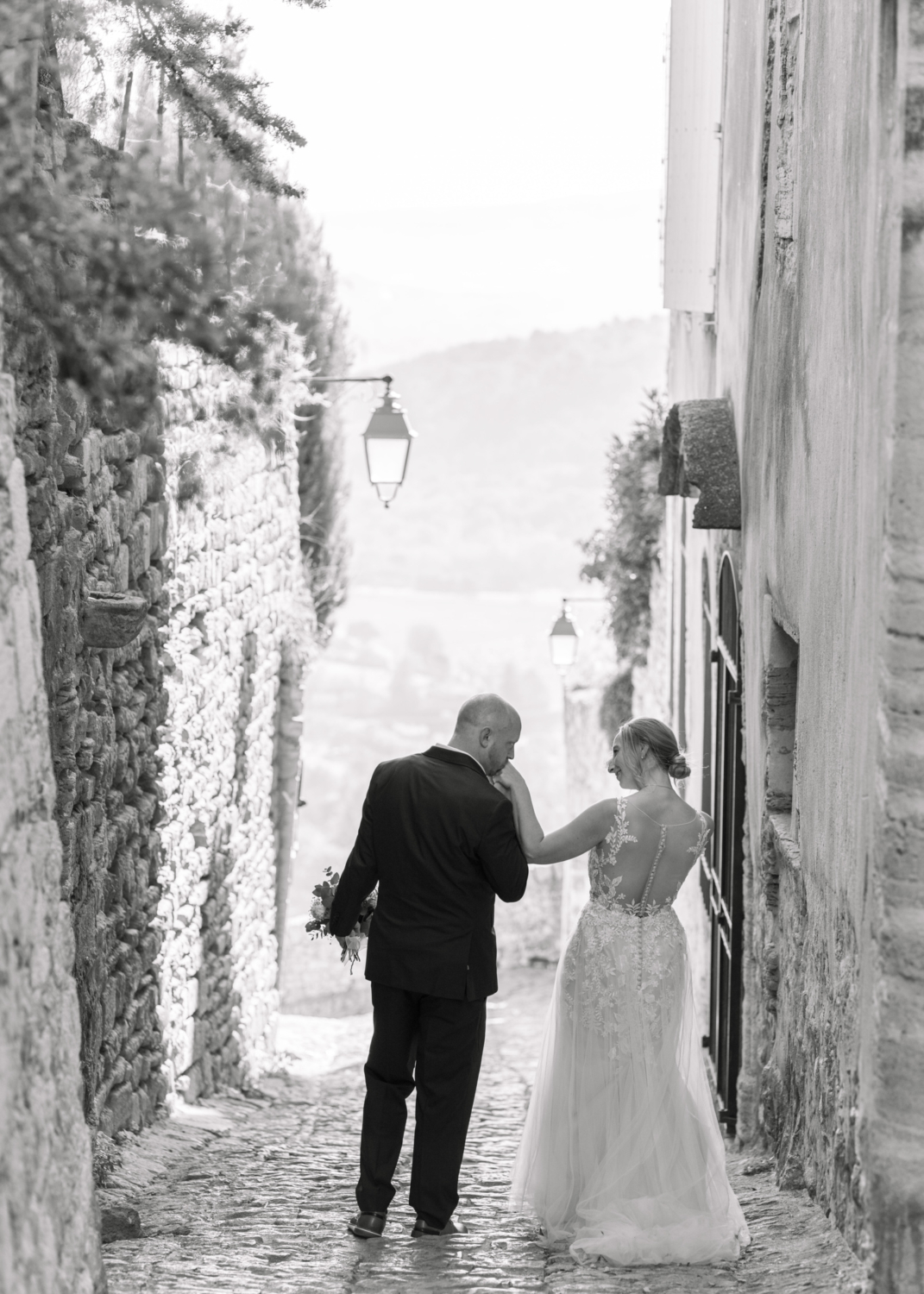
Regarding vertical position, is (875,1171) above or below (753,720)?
below

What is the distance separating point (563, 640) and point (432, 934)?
1194 cm

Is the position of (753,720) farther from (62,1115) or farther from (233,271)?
(62,1115)

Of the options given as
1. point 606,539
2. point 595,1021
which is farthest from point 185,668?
point 606,539

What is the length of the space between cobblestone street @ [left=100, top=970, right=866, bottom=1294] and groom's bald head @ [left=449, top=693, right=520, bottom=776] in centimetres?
130

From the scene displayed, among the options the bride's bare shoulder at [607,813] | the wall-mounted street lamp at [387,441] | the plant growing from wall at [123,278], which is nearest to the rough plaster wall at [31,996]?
the plant growing from wall at [123,278]

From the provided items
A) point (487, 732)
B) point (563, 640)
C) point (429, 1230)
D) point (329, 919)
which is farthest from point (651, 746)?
point (563, 640)

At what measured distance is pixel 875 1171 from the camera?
10.0 ft

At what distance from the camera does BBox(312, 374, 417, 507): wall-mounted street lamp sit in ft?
30.9

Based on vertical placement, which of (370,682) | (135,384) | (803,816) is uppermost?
(135,384)

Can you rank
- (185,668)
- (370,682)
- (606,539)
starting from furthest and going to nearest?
(370,682) < (606,539) < (185,668)

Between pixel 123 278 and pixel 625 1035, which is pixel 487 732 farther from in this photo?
pixel 123 278

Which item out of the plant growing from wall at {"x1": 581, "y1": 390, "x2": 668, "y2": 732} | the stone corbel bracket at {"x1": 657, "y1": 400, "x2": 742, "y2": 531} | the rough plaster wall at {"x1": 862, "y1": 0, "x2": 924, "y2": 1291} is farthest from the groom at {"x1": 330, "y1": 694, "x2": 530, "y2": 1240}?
the plant growing from wall at {"x1": 581, "y1": 390, "x2": 668, "y2": 732}

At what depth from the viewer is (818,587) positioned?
4.17 meters

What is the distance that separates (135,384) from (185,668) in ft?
13.0
